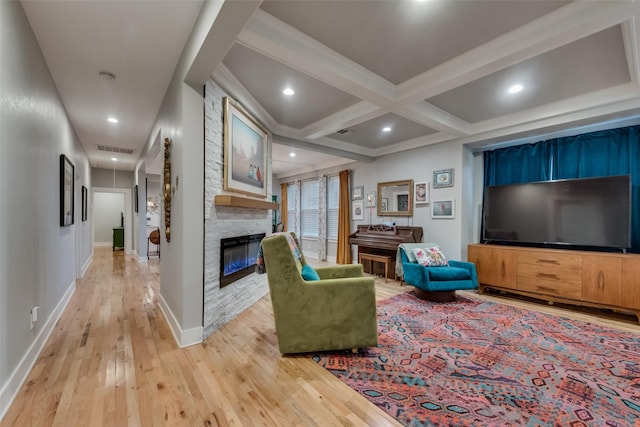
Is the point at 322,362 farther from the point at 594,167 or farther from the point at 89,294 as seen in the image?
the point at 594,167

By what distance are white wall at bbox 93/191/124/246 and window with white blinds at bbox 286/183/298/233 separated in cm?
674

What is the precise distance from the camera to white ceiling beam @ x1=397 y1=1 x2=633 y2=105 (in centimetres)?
182

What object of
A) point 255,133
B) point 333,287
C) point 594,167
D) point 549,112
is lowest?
point 333,287

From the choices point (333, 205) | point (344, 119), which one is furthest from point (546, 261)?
point (333, 205)

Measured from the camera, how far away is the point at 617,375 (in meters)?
1.96

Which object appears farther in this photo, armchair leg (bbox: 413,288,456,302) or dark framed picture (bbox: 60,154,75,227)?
armchair leg (bbox: 413,288,456,302)

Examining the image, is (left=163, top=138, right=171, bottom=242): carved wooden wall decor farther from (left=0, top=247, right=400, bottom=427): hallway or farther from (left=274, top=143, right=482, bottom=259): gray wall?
(left=274, top=143, right=482, bottom=259): gray wall

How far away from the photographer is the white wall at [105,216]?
32.5 feet

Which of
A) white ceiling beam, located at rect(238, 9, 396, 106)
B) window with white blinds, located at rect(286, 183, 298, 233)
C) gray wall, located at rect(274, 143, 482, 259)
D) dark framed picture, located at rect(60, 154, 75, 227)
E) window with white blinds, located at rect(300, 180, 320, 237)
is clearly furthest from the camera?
window with white blinds, located at rect(286, 183, 298, 233)

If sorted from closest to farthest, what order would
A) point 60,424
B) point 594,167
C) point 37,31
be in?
1. point 60,424
2. point 37,31
3. point 594,167

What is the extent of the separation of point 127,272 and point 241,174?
408 cm

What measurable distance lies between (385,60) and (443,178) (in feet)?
9.11

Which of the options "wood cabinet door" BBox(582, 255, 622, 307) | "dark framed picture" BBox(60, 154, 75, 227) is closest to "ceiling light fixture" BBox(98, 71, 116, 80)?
"dark framed picture" BBox(60, 154, 75, 227)

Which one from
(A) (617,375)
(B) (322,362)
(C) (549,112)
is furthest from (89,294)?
(C) (549,112)
